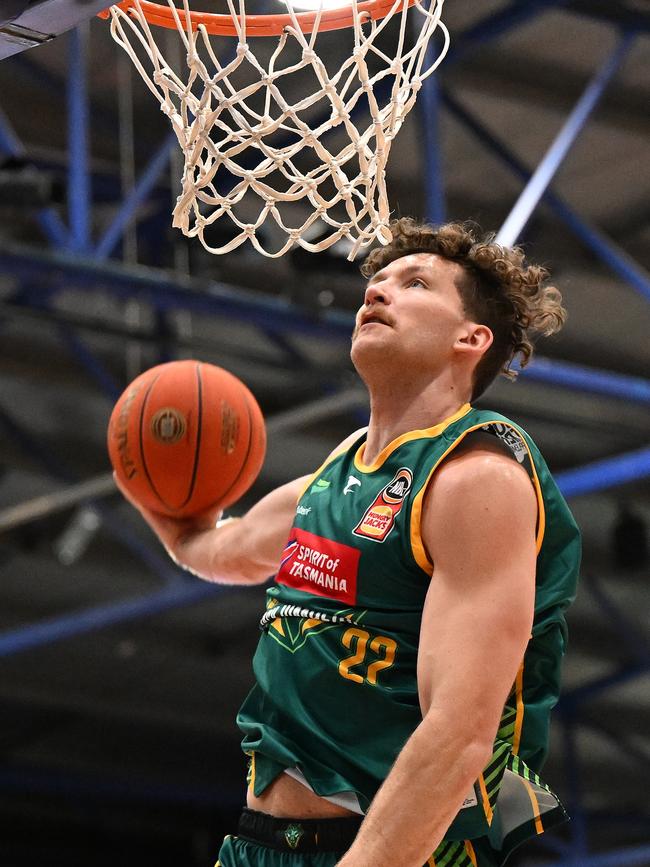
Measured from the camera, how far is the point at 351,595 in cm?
282

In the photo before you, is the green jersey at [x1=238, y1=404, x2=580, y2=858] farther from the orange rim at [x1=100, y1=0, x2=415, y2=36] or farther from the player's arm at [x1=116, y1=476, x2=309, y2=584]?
the orange rim at [x1=100, y1=0, x2=415, y2=36]

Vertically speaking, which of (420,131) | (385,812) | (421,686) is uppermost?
(420,131)

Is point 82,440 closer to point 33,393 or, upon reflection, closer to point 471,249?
point 33,393

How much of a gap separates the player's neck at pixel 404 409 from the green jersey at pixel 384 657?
86mm

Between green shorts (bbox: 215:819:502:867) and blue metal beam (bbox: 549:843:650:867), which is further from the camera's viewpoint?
blue metal beam (bbox: 549:843:650:867)

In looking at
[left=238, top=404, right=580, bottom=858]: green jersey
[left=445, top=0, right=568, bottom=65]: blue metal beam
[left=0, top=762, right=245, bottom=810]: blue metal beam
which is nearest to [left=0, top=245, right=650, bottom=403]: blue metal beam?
[left=445, top=0, right=568, bottom=65]: blue metal beam

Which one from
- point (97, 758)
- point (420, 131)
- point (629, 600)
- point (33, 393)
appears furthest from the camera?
point (97, 758)

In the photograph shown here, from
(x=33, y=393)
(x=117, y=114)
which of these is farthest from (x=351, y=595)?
(x=33, y=393)

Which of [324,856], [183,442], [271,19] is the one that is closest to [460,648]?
[324,856]

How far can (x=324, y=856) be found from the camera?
276 centimetres

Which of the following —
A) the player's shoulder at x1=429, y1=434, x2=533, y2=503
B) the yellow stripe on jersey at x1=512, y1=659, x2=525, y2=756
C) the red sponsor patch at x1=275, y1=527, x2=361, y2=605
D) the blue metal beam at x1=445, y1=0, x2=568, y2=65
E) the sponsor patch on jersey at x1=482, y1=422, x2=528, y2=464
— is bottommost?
the yellow stripe on jersey at x1=512, y1=659, x2=525, y2=756

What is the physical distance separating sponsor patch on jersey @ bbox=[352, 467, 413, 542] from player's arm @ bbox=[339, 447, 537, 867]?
0.09 m

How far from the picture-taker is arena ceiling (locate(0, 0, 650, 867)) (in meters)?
7.42

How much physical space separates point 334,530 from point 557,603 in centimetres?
44
